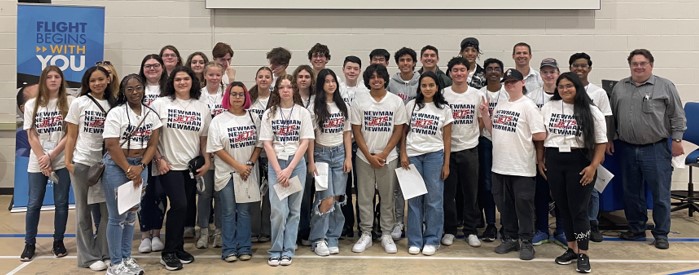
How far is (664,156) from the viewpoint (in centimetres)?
446

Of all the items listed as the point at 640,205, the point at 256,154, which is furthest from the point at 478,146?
the point at 256,154

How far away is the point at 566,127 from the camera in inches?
147

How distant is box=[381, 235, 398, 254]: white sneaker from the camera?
166 inches

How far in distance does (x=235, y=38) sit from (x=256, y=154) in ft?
9.05

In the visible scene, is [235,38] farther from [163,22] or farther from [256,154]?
[256,154]

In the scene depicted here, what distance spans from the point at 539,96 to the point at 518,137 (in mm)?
→ 670

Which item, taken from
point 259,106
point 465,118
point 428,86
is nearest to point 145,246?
point 259,106

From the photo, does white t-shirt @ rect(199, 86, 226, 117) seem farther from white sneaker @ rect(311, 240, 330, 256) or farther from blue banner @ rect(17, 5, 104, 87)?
blue banner @ rect(17, 5, 104, 87)

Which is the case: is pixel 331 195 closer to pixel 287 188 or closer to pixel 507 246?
pixel 287 188

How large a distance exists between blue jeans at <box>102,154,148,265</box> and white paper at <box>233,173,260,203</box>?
0.61m

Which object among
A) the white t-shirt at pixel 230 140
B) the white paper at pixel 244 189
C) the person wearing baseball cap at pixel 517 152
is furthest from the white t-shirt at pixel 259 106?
the person wearing baseball cap at pixel 517 152

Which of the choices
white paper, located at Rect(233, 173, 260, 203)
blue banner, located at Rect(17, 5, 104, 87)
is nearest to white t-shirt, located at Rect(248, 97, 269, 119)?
white paper, located at Rect(233, 173, 260, 203)

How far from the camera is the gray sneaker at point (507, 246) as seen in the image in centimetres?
426

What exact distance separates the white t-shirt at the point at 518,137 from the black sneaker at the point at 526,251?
0.56 metres
